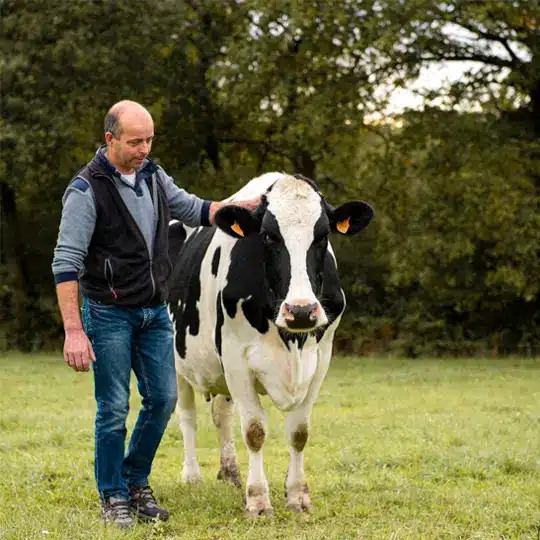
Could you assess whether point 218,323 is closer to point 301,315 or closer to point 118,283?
point 118,283

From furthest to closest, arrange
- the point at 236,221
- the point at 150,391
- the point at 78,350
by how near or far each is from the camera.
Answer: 1. the point at 236,221
2. the point at 150,391
3. the point at 78,350

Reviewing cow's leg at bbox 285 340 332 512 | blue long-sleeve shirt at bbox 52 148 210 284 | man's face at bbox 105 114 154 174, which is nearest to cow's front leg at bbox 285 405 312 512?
cow's leg at bbox 285 340 332 512

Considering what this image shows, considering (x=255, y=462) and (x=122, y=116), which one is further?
(x=255, y=462)

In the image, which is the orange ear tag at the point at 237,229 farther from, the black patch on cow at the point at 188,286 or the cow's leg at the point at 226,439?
the cow's leg at the point at 226,439

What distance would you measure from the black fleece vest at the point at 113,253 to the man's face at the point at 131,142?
0.43ft

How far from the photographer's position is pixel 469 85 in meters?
23.2

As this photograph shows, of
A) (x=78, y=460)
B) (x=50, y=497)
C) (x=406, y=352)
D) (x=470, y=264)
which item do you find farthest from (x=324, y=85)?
(x=50, y=497)

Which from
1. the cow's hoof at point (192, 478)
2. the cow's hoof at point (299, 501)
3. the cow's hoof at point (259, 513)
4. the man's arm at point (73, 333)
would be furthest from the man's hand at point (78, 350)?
the cow's hoof at point (192, 478)

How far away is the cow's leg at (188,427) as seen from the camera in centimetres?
802

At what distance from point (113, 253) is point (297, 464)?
1.94 metres

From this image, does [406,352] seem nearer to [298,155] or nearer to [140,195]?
[298,155]

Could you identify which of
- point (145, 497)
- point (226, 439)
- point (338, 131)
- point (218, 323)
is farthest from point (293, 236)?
point (338, 131)

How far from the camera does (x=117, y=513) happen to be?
610cm

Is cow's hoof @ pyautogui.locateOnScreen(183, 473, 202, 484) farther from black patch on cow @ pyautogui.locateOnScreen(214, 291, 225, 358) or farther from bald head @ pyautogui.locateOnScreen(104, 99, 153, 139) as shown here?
bald head @ pyautogui.locateOnScreen(104, 99, 153, 139)
